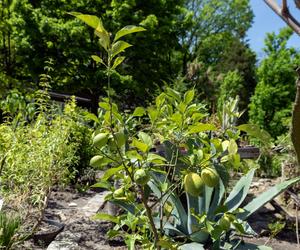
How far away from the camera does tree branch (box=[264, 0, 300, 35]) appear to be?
71cm

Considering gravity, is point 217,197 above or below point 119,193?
below

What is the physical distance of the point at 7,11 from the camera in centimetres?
1619

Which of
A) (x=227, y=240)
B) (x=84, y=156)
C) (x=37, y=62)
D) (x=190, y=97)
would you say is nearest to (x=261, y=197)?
(x=227, y=240)

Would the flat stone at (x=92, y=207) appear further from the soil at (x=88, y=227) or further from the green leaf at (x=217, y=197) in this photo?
the green leaf at (x=217, y=197)

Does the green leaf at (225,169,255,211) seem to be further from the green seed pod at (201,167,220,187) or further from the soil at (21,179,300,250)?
the green seed pod at (201,167,220,187)

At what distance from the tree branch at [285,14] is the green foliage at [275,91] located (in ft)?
41.5

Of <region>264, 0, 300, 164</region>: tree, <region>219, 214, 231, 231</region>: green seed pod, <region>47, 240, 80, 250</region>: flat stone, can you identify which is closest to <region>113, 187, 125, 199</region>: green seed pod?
<region>219, 214, 231, 231</region>: green seed pod

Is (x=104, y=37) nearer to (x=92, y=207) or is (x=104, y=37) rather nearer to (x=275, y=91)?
(x=92, y=207)

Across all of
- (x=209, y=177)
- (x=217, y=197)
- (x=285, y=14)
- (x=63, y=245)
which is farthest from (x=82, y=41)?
(x=285, y=14)

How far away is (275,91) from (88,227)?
10659mm

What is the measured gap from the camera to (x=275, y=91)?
43.0ft

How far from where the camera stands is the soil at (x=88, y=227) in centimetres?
344

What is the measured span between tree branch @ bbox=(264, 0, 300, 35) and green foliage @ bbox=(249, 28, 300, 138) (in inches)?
497

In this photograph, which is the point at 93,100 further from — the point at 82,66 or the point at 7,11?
the point at 7,11
